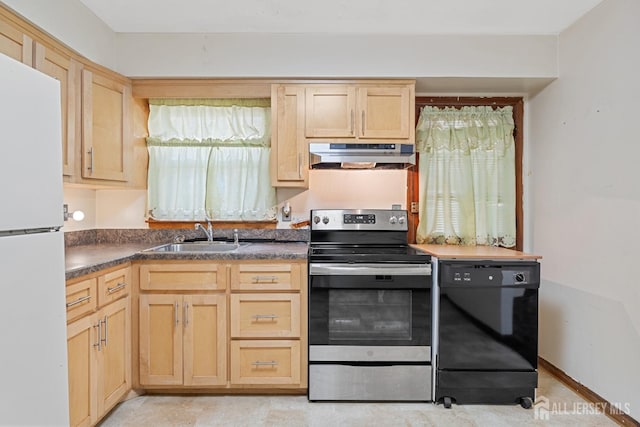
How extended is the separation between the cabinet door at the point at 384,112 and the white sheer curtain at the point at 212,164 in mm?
756

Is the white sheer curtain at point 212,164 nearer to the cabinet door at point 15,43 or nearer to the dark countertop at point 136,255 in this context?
the dark countertop at point 136,255

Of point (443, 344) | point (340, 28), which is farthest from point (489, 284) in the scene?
point (340, 28)

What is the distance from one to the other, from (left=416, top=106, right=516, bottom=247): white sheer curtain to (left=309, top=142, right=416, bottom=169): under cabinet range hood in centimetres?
48

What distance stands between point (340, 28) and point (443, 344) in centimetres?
213

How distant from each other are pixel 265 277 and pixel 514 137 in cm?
228

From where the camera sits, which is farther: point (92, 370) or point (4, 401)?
point (92, 370)

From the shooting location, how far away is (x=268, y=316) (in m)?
2.21

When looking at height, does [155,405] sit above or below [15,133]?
below

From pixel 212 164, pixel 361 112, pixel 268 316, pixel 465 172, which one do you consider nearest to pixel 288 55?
pixel 361 112

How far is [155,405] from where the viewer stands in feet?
7.13

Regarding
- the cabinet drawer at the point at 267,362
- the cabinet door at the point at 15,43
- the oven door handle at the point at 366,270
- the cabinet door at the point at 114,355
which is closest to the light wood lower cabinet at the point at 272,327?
the cabinet drawer at the point at 267,362

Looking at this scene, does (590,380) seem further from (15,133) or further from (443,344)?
(15,133)

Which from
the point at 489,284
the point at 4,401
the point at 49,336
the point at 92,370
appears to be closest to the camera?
the point at 4,401

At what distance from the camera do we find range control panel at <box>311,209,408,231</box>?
268cm
